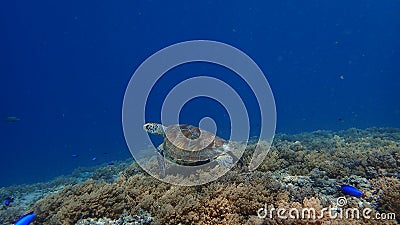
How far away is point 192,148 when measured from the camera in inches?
245

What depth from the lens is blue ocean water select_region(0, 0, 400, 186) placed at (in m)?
86.2

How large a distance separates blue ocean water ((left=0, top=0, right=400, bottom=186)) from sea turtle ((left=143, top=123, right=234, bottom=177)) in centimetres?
6643

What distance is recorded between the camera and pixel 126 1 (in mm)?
84812

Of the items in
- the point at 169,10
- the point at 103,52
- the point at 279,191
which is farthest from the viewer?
the point at 103,52

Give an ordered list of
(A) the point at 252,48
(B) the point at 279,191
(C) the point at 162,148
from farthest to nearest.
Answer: (A) the point at 252,48, (C) the point at 162,148, (B) the point at 279,191

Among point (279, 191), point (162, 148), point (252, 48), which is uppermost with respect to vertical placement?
point (252, 48)

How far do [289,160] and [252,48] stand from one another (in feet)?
476

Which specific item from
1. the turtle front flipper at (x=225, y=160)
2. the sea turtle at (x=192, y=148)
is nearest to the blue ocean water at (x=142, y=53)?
the sea turtle at (x=192, y=148)

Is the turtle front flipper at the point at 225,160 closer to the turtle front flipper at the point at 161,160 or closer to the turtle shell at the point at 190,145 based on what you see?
the turtle shell at the point at 190,145

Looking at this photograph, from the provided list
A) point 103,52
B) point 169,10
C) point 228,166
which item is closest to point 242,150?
point 228,166

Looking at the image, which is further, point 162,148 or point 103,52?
point 103,52

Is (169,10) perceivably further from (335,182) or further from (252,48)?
(335,182)

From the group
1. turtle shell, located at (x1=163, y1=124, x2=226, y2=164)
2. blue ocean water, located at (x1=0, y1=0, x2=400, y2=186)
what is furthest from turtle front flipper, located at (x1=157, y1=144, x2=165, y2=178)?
blue ocean water, located at (x1=0, y1=0, x2=400, y2=186)

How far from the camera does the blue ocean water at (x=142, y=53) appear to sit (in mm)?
86156
